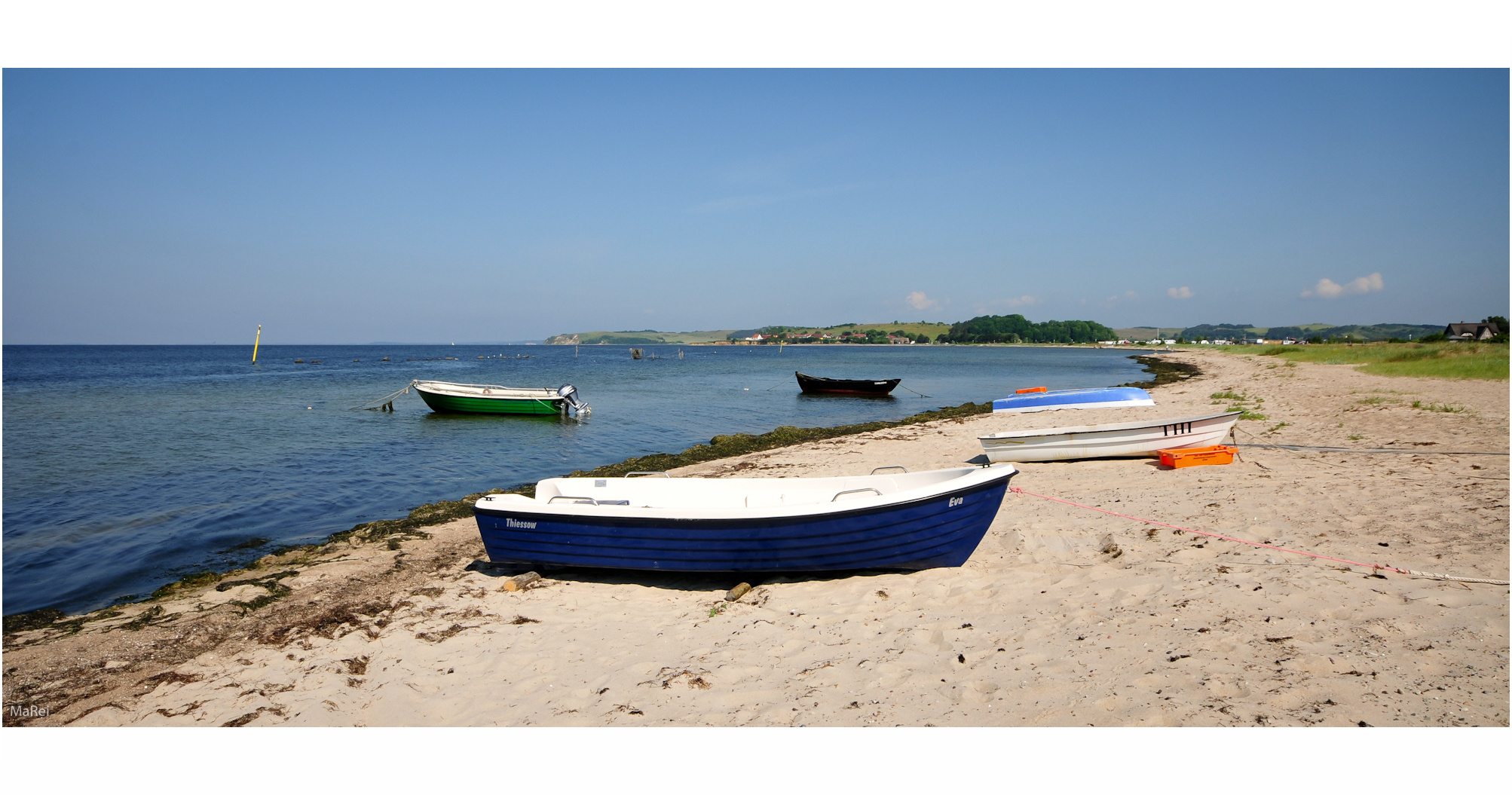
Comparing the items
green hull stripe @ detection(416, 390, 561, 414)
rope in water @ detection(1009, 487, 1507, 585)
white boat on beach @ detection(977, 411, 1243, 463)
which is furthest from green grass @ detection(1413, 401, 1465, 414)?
green hull stripe @ detection(416, 390, 561, 414)

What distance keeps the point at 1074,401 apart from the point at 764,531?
20890 millimetres

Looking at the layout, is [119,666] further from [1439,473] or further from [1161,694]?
[1439,473]

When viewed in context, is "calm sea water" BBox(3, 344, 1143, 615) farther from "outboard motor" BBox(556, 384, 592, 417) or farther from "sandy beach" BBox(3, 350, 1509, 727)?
"sandy beach" BBox(3, 350, 1509, 727)

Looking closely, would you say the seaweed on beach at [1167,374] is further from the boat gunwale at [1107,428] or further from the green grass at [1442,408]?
the boat gunwale at [1107,428]

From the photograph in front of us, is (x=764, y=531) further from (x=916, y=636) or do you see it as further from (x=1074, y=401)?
(x=1074, y=401)

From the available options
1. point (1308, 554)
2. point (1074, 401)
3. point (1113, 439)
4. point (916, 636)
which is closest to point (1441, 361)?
point (1074, 401)

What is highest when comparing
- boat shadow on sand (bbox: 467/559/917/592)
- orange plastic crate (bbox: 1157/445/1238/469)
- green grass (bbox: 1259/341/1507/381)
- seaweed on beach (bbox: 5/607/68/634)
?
green grass (bbox: 1259/341/1507/381)

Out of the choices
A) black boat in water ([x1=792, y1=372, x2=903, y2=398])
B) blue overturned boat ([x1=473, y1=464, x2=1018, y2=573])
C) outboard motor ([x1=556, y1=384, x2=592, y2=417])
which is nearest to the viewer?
blue overturned boat ([x1=473, y1=464, x2=1018, y2=573])

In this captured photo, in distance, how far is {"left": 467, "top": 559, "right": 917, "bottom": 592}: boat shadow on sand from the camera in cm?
762

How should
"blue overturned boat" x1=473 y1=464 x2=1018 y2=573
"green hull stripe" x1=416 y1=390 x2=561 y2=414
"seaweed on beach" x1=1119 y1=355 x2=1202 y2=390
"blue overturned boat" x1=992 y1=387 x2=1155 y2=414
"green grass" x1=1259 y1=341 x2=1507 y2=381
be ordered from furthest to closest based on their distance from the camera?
"seaweed on beach" x1=1119 y1=355 x2=1202 y2=390 → "green hull stripe" x1=416 y1=390 x2=561 y2=414 → "green grass" x1=1259 y1=341 x2=1507 y2=381 → "blue overturned boat" x1=992 y1=387 x2=1155 y2=414 → "blue overturned boat" x1=473 y1=464 x2=1018 y2=573

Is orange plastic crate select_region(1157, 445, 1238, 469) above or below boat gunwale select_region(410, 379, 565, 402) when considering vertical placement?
below

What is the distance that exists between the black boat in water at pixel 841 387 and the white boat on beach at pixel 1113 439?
2386 cm

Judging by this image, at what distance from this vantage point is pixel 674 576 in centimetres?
809

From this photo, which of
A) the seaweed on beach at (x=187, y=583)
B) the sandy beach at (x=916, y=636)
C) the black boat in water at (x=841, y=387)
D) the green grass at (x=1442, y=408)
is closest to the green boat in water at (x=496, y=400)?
the black boat in water at (x=841, y=387)
